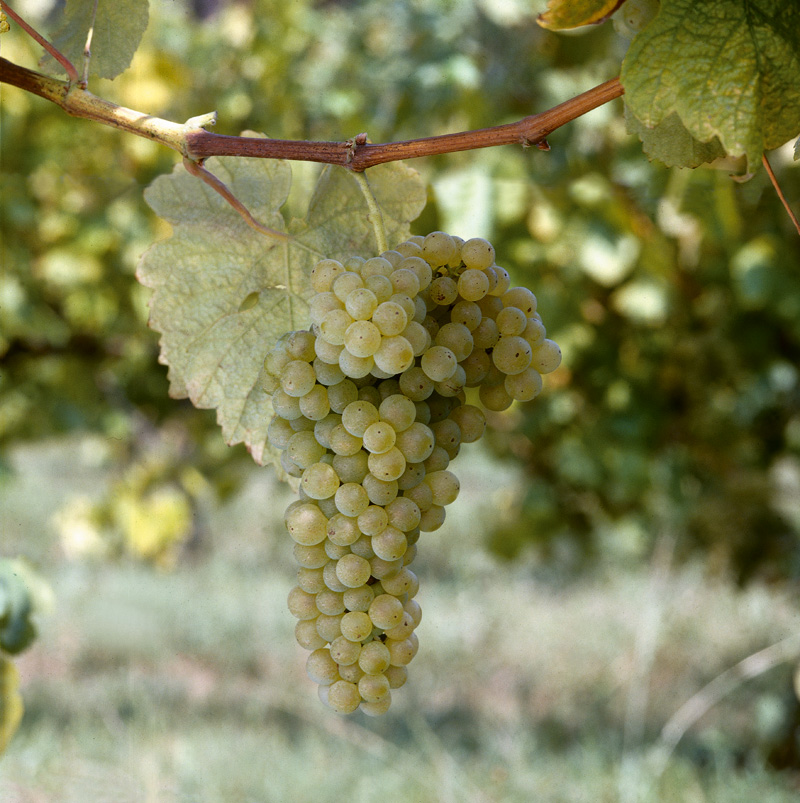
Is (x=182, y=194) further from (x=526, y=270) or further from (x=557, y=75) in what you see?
(x=557, y=75)

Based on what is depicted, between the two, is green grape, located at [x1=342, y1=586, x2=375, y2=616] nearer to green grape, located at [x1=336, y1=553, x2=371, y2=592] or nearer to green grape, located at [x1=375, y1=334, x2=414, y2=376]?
green grape, located at [x1=336, y1=553, x2=371, y2=592]

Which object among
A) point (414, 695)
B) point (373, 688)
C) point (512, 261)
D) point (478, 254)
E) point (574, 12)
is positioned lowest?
point (414, 695)

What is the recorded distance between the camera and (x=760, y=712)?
2217 millimetres

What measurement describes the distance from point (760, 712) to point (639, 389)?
895 millimetres

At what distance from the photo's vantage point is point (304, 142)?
1.37 feet

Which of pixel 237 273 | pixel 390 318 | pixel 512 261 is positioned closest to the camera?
pixel 390 318

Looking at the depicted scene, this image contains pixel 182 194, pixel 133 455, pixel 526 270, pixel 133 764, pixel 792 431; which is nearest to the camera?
pixel 182 194

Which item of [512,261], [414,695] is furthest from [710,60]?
[414,695]

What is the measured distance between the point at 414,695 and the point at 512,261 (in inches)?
57.2

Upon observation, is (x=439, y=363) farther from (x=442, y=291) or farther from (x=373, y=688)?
(x=373, y=688)

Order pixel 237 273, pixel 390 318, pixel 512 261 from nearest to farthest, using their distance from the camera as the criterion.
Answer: pixel 390 318, pixel 237 273, pixel 512 261

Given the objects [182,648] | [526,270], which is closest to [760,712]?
[526,270]

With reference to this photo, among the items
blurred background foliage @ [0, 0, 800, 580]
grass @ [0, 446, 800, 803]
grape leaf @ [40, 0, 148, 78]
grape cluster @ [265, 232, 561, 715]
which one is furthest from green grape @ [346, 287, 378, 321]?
grass @ [0, 446, 800, 803]

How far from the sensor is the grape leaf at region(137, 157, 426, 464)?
522mm
